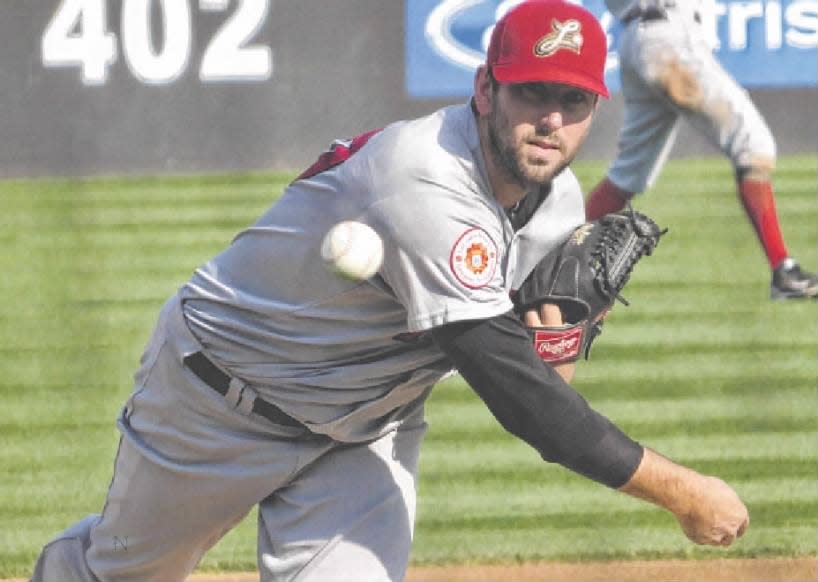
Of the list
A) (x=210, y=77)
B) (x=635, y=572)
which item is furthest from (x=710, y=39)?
(x=635, y=572)

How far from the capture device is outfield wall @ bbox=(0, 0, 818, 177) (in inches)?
265

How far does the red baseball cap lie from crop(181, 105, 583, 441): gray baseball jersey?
16 centimetres

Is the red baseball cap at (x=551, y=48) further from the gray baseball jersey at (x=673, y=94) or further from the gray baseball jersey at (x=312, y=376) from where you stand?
the gray baseball jersey at (x=673, y=94)

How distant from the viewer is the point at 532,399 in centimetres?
297

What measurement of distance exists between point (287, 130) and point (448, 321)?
410cm

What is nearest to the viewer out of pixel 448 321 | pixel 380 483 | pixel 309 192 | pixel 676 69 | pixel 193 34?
pixel 448 321

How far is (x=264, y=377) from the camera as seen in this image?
3311 millimetres

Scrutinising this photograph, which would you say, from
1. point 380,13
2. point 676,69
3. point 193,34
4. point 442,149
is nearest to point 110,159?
point 193,34

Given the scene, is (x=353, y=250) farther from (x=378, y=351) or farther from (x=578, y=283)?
(x=578, y=283)

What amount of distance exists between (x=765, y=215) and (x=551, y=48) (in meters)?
3.85

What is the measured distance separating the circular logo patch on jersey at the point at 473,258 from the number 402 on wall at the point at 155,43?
4.03 m

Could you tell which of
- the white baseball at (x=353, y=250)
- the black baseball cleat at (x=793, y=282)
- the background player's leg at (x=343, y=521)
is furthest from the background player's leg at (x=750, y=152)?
the white baseball at (x=353, y=250)

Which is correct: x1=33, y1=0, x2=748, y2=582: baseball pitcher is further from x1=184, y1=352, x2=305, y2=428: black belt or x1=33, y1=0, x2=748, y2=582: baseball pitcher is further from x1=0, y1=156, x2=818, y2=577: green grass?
x1=0, y1=156, x2=818, y2=577: green grass

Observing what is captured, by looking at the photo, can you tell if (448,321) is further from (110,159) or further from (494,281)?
(110,159)
